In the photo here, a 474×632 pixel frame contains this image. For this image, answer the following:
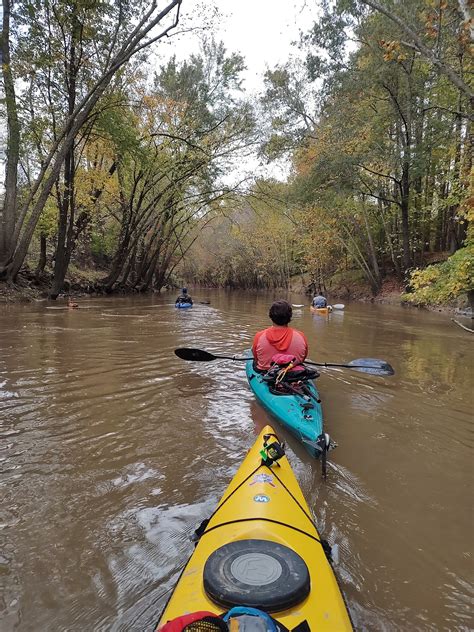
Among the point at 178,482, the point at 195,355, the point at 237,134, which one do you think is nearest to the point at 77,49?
the point at 237,134


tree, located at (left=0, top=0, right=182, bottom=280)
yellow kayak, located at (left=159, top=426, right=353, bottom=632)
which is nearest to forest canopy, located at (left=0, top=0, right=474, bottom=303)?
tree, located at (left=0, top=0, right=182, bottom=280)

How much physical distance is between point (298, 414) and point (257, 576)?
2.15 m

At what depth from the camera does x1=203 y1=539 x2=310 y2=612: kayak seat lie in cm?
138

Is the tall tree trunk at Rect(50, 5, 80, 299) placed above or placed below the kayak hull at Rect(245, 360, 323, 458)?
above

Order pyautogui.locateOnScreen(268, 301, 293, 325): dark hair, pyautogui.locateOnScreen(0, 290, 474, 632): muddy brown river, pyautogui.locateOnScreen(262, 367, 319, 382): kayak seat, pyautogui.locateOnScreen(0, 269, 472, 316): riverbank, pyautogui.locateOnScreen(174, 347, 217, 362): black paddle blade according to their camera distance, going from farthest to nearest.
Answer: pyautogui.locateOnScreen(0, 269, 472, 316): riverbank < pyautogui.locateOnScreen(174, 347, 217, 362): black paddle blade < pyautogui.locateOnScreen(268, 301, 293, 325): dark hair < pyautogui.locateOnScreen(262, 367, 319, 382): kayak seat < pyautogui.locateOnScreen(0, 290, 474, 632): muddy brown river

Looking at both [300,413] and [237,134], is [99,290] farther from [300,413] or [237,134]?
[300,413]

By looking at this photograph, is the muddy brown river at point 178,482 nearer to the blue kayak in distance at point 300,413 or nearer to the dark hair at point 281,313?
the blue kayak in distance at point 300,413

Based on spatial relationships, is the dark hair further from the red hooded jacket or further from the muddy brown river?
the muddy brown river

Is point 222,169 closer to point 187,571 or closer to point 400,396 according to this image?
point 400,396

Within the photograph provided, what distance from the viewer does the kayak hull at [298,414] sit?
3283 mm

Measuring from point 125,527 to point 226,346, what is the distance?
18.3 ft

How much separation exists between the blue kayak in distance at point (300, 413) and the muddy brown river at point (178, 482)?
155mm

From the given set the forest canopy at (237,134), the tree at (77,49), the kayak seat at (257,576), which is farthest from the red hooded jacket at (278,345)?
the tree at (77,49)

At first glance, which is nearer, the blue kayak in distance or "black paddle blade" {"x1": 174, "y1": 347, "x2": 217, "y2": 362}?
the blue kayak in distance
